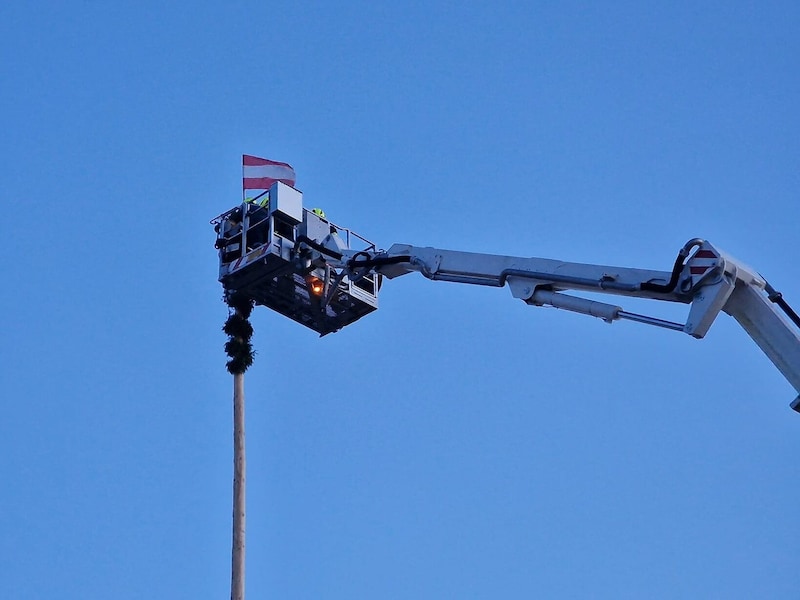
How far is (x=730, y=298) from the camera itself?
18.8 metres

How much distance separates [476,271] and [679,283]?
377 centimetres

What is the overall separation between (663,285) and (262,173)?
933 cm

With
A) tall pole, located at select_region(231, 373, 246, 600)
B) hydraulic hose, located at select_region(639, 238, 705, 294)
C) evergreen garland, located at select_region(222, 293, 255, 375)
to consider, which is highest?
evergreen garland, located at select_region(222, 293, 255, 375)

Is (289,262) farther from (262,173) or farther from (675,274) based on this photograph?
(675,274)

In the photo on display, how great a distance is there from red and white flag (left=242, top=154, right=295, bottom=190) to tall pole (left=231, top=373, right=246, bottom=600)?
138 inches

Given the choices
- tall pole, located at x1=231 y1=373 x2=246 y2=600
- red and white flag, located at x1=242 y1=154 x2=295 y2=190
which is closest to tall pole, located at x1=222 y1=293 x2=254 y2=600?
tall pole, located at x1=231 y1=373 x2=246 y2=600

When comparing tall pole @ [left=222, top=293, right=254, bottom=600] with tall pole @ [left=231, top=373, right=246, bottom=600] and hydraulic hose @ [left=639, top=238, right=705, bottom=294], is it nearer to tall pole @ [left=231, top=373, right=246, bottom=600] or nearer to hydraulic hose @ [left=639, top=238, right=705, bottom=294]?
tall pole @ [left=231, top=373, right=246, bottom=600]

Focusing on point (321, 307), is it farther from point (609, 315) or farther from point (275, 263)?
point (609, 315)

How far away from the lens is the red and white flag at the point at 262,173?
2586 centimetres

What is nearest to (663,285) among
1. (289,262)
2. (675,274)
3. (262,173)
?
(675,274)

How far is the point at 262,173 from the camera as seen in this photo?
2608cm

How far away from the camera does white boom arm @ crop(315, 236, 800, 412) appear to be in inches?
720

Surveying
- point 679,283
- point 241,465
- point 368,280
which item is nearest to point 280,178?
point 368,280

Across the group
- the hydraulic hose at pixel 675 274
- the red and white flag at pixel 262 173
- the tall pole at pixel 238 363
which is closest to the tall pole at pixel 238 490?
the tall pole at pixel 238 363
